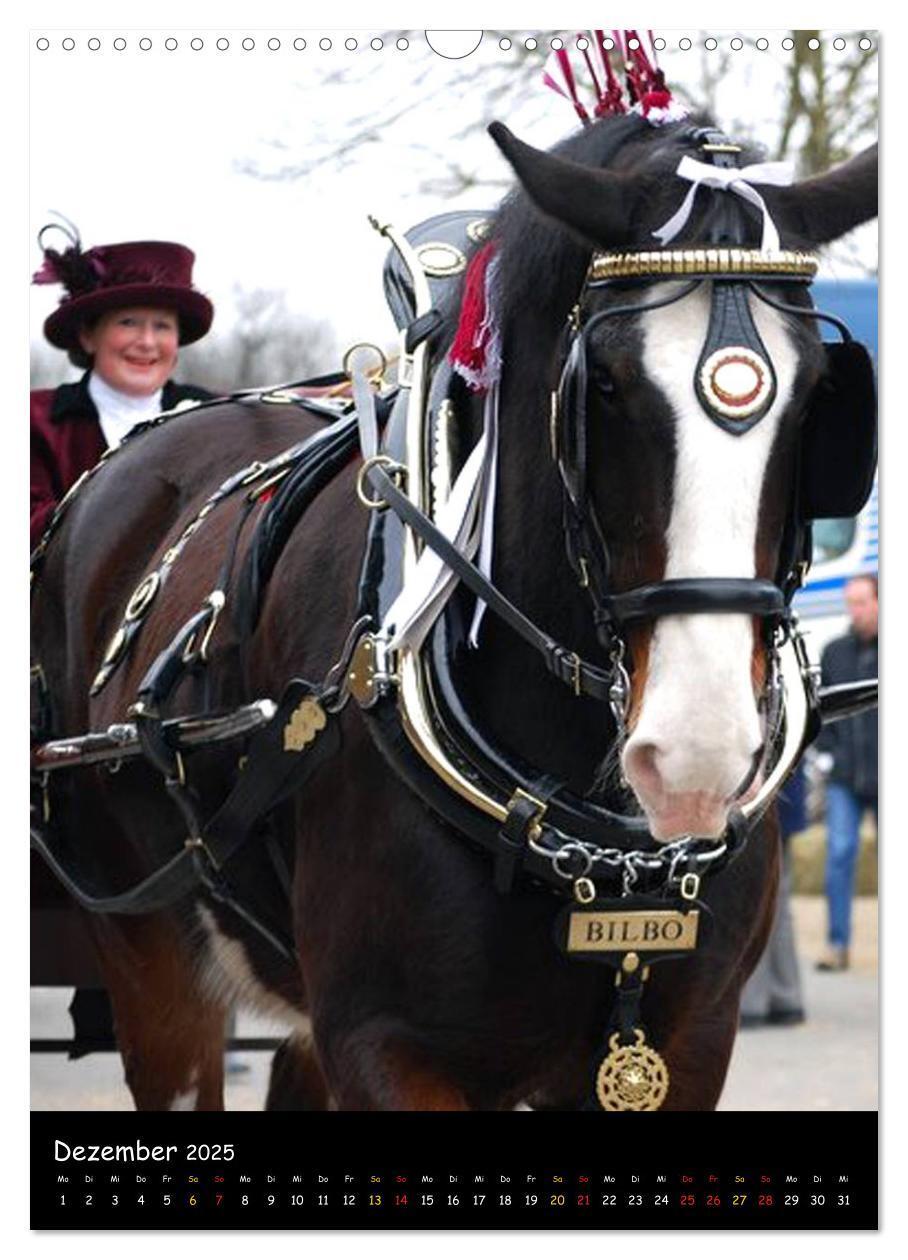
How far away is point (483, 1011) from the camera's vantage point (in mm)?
3297

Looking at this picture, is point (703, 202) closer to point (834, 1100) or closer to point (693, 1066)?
point (693, 1066)

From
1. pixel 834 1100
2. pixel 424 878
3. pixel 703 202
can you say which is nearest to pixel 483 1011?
pixel 424 878

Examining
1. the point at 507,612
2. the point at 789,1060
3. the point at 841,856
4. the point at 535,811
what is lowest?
the point at 789,1060

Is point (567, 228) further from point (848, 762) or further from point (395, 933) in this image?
point (848, 762)

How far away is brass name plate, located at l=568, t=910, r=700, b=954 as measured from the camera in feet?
10.8

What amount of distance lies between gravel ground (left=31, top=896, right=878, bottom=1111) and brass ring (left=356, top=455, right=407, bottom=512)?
972mm

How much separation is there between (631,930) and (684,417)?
80 cm

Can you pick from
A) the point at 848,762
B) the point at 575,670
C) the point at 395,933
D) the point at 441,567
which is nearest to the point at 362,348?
the point at 441,567

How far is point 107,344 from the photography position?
4.96m

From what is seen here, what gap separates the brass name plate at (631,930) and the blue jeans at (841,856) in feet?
11.6

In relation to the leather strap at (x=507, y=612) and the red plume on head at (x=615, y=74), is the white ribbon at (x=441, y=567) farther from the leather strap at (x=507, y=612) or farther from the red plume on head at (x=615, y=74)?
the red plume on head at (x=615, y=74)

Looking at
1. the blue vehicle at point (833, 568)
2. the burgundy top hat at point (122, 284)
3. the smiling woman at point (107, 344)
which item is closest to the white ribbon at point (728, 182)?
the blue vehicle at point (833, 568)

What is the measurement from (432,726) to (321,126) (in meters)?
1.17
